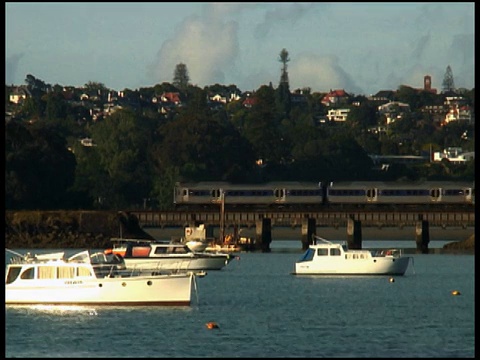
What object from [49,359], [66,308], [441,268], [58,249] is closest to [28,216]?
[58,249]

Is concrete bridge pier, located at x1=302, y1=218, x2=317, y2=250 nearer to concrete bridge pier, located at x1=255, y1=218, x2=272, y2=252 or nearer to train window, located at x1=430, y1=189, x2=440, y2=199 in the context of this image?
concrete bridge pier, located at x1=255, y1=218, x2=272, y2=252

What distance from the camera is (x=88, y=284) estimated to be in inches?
2936

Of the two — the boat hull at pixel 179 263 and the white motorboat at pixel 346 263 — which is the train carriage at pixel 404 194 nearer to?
the boat hull at pixel 179 263

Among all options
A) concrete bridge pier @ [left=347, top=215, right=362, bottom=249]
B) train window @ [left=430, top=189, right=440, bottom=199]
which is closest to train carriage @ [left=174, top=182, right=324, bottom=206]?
train window @ [left=430, top=189, right=440, bottom=199]

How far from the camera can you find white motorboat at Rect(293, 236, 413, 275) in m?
106

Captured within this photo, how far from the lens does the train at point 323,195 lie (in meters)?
178

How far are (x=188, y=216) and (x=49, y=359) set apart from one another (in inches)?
4315

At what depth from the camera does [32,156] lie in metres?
189

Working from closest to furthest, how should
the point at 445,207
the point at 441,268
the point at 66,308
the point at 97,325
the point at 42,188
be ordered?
the point at 97,325
the point at 66,308
the point at 441,268
the point at 445,207
the point at 42,188

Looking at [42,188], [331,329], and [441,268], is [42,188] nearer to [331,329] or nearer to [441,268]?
[441,268]

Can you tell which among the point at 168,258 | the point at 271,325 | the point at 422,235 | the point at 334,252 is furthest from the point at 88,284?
the point at 422,235

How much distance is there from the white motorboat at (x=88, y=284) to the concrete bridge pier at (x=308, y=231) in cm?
8513

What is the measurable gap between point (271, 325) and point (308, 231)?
3583 inches

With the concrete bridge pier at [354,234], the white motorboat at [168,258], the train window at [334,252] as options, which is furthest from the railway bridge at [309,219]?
the train window at [334,252]
